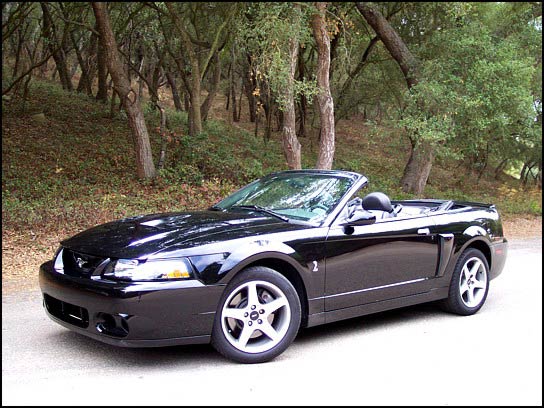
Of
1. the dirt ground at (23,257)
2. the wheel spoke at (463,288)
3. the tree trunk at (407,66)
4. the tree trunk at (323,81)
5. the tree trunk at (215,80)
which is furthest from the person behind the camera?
the tree trunk at (215,80)

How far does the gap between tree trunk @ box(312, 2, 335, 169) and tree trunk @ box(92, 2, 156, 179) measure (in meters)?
4.68

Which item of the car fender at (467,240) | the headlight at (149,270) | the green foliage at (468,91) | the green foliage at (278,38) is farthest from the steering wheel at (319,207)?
the green foliage at (468,91)

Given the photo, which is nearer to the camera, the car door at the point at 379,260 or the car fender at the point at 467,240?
the car door at the point at 379,260

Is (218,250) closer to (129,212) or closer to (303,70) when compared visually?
(129,212)

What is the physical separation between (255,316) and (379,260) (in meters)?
1.45

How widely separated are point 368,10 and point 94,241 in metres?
17.1

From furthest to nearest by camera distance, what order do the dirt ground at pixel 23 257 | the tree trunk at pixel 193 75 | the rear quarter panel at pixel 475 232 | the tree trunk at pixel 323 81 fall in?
the tree trunk at pixel 193 75 → the tree trunk at pixel 323 81 → the dirt ground at pixel 23 257 → the rear quarter panel at pixel 475 232

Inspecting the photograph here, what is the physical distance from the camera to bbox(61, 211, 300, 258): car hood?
175 inches

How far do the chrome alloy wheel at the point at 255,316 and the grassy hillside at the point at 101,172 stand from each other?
4998 millimetres

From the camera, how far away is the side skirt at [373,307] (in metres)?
5.02

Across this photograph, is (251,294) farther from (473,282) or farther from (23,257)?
(23,257)

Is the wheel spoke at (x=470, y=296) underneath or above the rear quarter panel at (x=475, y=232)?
underneath

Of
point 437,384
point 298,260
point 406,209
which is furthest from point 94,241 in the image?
point 406,209

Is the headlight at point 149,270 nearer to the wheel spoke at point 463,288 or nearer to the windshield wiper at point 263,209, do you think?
the windshield wiper at point 263,209
